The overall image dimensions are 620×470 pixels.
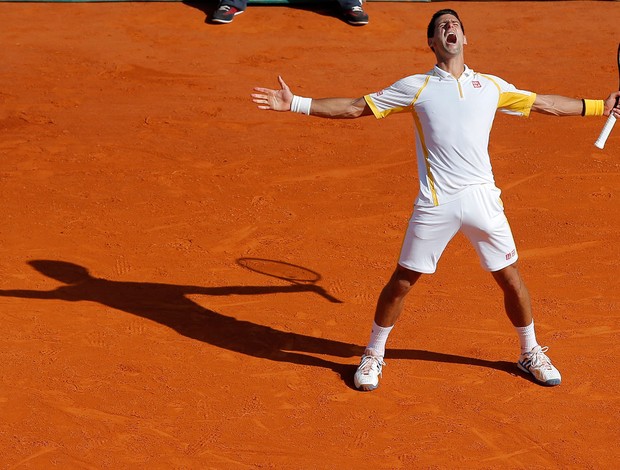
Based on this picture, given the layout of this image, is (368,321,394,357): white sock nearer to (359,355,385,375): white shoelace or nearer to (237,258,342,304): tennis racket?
(359,355,385,375): white shoelace

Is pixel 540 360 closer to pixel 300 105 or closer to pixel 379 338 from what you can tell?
pixel 379 338

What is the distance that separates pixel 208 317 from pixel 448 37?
3.07m

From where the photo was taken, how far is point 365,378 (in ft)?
24.9

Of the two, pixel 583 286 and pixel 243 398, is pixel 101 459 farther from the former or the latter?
pixel 583 286

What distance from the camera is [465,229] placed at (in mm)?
7230

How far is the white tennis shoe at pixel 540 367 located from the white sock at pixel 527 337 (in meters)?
0.03

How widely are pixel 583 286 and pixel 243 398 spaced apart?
3.30 meters

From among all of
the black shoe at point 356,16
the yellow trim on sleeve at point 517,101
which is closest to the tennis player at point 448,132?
the yellow trim on sleeve at point 517,101

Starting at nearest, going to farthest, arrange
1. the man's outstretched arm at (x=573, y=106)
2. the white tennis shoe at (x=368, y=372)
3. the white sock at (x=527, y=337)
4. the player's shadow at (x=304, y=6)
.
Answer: the man's outstretched arm at (x=573, y=106) → the white tennis shoe at (x=368, y=372) → the white sock at (x=527, y=337) → the player's shadow at (x=304, y=6)

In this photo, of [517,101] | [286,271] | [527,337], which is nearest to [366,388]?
[527,337]

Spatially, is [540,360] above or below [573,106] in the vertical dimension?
below

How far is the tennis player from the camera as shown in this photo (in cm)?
703

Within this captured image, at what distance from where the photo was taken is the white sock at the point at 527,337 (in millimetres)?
7680

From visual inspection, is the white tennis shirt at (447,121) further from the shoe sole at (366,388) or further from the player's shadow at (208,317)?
the player's shadow at (208,317)
